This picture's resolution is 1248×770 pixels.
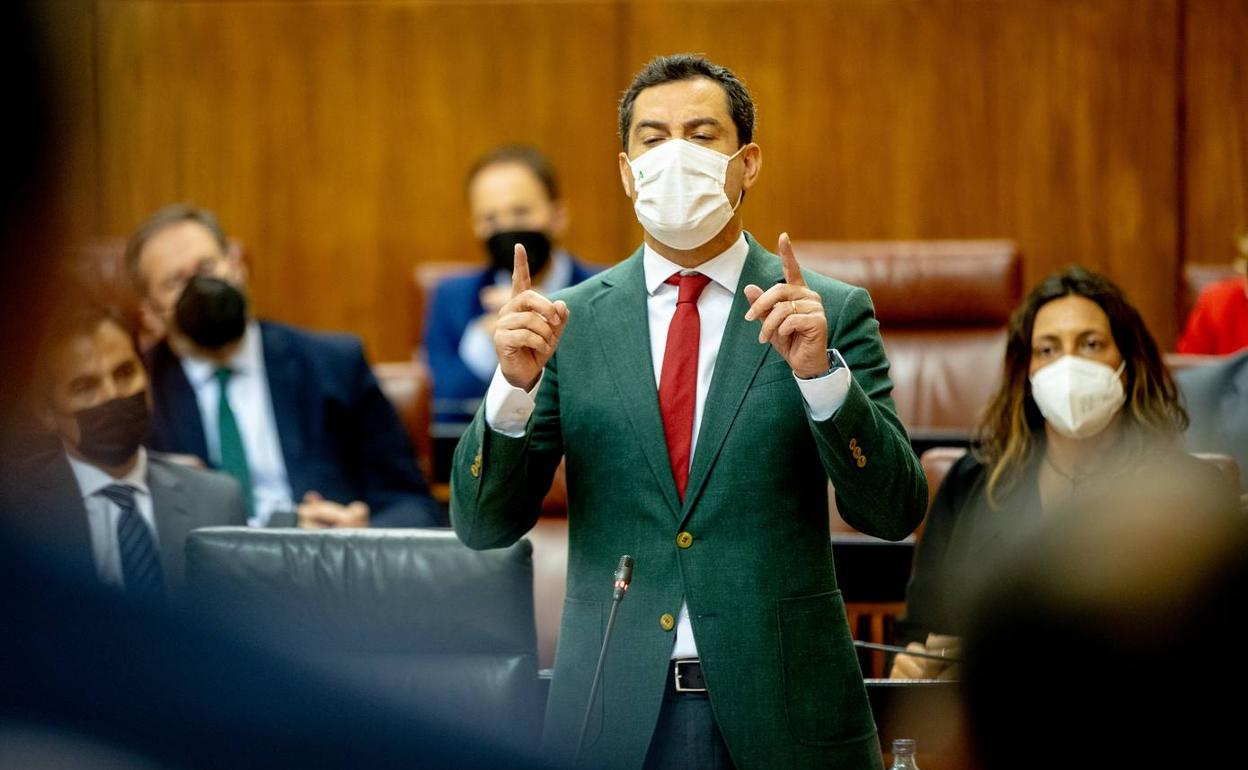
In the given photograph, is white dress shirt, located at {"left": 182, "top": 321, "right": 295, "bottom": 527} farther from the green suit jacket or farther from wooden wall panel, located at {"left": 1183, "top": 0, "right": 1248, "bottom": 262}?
wooden wall panel, located at {"left": 1183, "top": 0, "right": 1248, "bottom": 262}

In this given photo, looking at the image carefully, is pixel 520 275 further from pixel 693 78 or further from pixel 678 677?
pixel 678 677

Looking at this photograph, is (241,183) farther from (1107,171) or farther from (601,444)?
(601,444)

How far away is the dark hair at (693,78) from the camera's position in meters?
1.47

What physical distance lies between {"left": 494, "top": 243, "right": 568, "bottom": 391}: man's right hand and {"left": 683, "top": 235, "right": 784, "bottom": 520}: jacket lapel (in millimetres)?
171

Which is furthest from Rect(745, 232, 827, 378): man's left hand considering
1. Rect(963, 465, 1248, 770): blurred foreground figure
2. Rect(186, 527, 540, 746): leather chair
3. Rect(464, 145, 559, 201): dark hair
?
Rect(464, 145, 559, 201): dark hair

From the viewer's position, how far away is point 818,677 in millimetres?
1372

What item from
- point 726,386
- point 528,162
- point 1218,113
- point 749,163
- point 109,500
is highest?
point 1218,113

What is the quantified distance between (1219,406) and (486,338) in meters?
1.76

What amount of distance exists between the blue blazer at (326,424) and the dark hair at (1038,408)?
3.64 ft

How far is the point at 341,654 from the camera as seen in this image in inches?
71.2

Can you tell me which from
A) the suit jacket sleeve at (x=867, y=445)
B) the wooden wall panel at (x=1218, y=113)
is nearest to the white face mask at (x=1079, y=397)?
the suit jacket sleeve at (x=867, y=445)

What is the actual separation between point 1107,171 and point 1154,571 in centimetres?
445

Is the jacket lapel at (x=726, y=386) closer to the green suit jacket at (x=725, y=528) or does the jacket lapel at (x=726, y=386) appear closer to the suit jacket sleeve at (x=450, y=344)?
the green suit jacket at (x=725, y=528)

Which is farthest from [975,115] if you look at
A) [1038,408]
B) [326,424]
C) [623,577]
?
[623,577]
